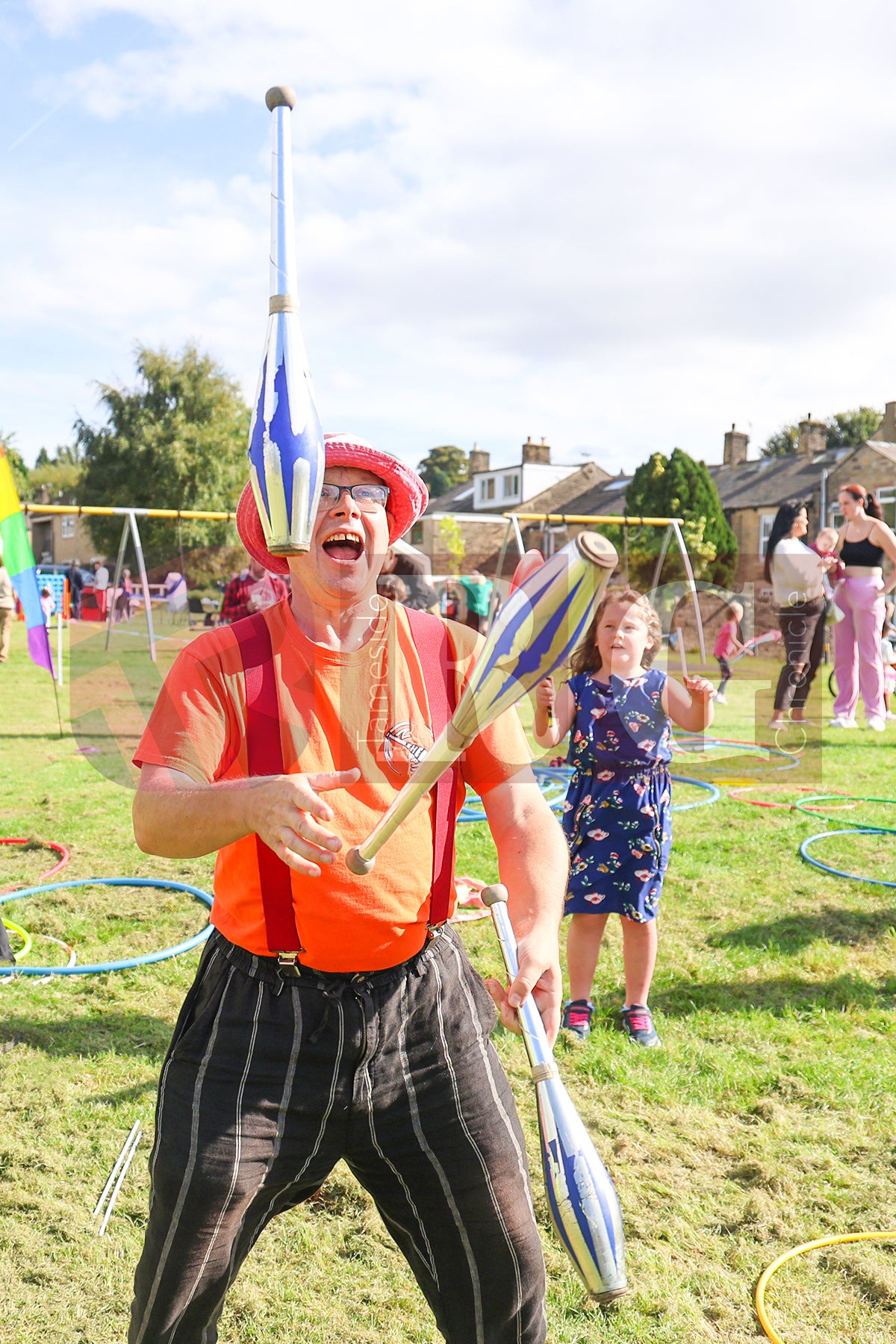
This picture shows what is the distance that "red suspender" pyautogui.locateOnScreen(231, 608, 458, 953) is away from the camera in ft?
6.05

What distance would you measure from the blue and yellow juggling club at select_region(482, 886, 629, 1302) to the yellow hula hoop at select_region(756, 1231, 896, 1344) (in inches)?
52.9

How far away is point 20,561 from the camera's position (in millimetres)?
3807

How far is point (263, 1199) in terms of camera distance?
187 centimetres

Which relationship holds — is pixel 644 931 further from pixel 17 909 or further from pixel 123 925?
pixel 17 909

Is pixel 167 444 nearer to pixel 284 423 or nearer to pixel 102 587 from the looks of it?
pixel 102 587

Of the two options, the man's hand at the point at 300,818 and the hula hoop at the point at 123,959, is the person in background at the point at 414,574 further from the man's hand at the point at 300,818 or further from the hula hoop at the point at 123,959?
the man's hand at the point at 300,818

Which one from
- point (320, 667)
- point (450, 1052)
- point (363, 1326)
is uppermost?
point (320, 667)

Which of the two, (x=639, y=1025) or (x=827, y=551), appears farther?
(x=827, y=551)

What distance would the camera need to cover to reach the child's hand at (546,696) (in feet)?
13.4

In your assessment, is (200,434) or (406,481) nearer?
(406,481)

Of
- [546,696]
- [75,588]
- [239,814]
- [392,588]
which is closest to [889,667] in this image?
[392,588]

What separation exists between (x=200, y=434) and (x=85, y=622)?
11423mm

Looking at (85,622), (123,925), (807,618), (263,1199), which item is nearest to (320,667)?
(263,1199)

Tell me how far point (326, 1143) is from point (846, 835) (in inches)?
241
